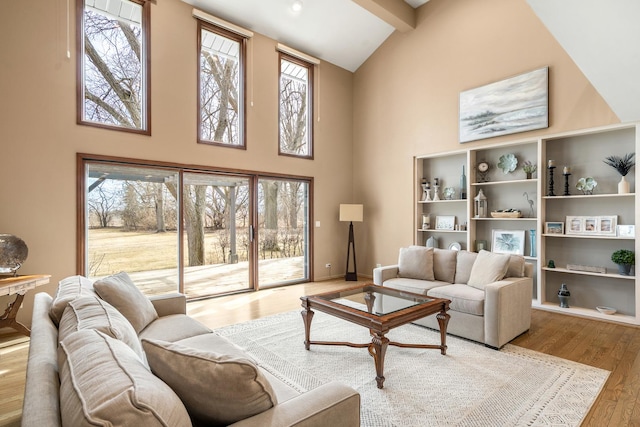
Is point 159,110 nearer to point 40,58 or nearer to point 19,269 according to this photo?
→ point 40,58

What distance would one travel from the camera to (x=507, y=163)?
505cm

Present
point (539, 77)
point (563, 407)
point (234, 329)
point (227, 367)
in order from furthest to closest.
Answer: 1. point (539, 77)
2. point (234, 329)
3. point (563, 407)
4. point (227, 367)

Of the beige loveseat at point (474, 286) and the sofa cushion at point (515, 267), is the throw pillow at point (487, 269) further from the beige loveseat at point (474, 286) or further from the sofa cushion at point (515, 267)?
the sofa cushion at point (515, 267)

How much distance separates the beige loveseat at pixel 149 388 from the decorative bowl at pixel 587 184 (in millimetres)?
4606

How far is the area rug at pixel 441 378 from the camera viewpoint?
2164mm

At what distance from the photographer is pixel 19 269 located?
3787 mm

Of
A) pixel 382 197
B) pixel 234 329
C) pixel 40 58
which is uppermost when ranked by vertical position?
pixel 40 58

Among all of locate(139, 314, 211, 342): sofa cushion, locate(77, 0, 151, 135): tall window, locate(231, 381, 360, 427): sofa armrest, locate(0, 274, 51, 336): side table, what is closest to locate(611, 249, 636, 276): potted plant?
locate(231, 381, 360, 427): sofa armrest

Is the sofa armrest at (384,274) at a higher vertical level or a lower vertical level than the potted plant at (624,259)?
lower

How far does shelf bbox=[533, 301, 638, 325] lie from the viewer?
3.95 meters

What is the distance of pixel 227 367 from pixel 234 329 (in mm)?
2883

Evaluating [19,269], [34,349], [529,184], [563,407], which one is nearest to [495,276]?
[563,407]

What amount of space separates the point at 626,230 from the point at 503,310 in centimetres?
227

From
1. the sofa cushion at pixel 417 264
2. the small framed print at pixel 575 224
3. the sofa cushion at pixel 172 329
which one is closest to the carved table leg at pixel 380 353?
the sofa cushion at pixel 172 329
